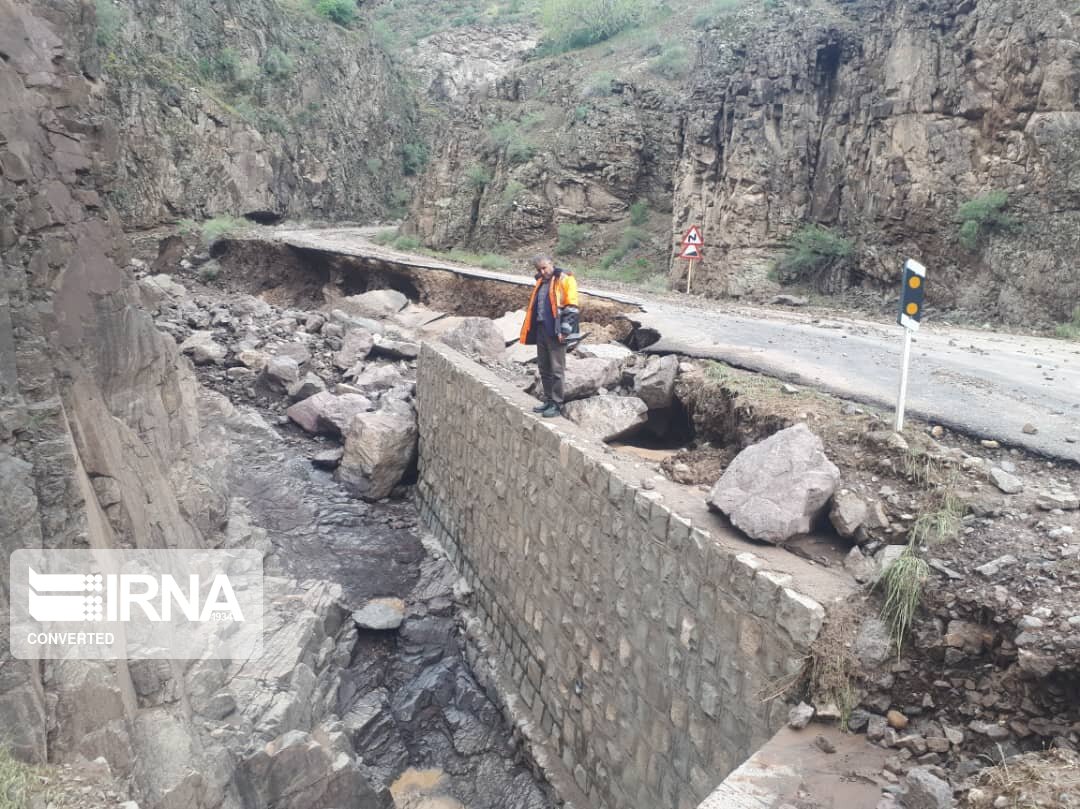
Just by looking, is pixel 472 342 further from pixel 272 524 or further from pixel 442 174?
pixel 442 174

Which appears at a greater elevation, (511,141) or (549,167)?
(511,141)

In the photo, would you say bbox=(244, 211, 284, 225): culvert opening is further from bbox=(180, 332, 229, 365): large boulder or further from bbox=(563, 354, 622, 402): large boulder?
bbox=(563, 354, 622, 402): large boulder

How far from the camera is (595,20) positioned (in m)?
32.6

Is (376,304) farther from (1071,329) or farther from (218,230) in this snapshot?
(1071,329)

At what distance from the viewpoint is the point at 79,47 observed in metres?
5.35

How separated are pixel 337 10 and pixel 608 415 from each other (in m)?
40.6

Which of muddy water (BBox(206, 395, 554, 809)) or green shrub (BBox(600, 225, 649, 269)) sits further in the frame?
green shrub (BBox(600, 225, 649, 269))

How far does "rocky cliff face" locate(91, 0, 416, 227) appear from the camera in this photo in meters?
25.2

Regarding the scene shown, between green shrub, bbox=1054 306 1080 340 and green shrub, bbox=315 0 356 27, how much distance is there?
38819 millimetres

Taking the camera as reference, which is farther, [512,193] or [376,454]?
[512,193]

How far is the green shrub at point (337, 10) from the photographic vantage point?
38750 mm

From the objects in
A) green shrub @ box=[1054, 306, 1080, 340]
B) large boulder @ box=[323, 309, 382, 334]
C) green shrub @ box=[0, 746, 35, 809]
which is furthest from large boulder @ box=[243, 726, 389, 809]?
large boulder @ box=[323, 309, 382, 334]

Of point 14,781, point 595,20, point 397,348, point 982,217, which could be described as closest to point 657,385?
point 14,781

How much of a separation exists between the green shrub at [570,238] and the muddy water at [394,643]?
43.4ft
